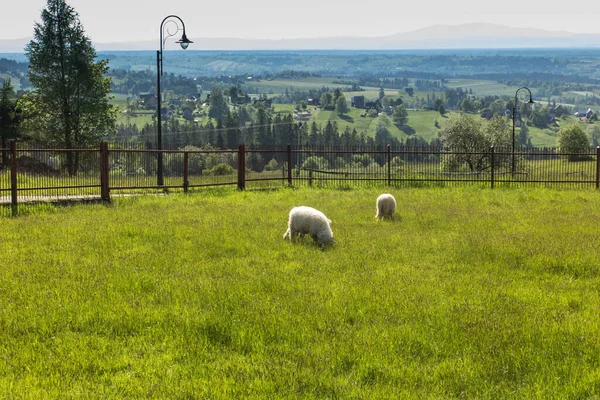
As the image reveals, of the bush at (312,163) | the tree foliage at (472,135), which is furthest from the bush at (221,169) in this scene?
the tree foliage at (472,135)

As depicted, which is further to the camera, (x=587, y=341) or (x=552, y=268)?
(x=552, y=268)

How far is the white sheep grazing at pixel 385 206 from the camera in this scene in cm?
1609

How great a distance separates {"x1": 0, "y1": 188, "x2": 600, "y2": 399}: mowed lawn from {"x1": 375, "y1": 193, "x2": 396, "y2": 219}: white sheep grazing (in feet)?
3.67

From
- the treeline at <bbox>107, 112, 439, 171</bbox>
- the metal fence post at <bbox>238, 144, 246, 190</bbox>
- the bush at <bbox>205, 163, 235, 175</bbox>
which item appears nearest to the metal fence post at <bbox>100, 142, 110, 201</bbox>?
the metal fence post at <bbox>238, 144, 246, 190</bbox>

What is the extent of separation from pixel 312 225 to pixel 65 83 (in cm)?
3990

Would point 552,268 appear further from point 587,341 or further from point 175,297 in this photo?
point 175,297

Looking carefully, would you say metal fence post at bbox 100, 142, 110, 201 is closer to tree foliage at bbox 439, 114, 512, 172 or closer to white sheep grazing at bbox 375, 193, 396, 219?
white sheep grazing at bbox 375, 193, 396, 219

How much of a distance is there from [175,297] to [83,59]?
1667 inches

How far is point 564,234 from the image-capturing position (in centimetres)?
1374

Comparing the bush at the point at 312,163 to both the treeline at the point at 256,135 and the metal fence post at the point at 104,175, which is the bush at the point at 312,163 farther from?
the treeline at the point at 256,135

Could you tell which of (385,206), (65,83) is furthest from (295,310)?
(65,83)

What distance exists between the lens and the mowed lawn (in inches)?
241

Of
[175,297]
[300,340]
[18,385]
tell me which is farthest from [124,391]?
[175,297]

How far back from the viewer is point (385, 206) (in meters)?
16.2
